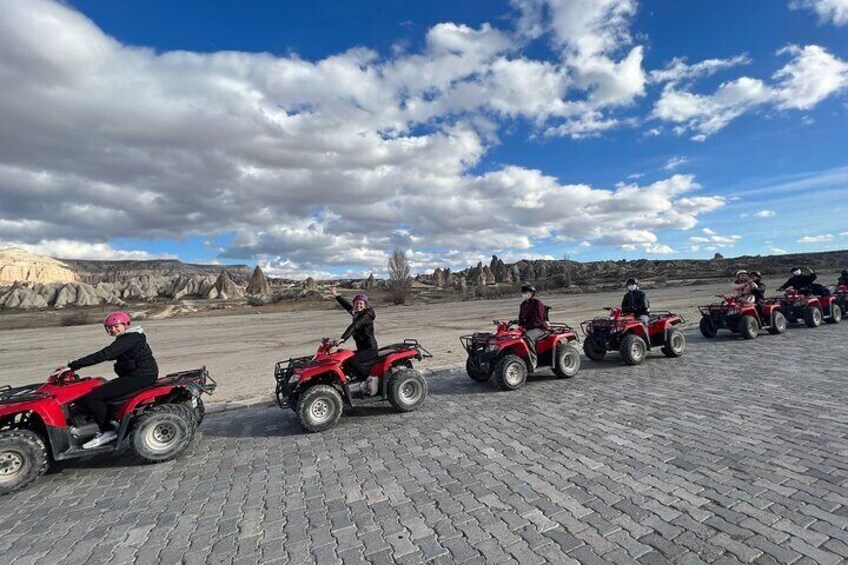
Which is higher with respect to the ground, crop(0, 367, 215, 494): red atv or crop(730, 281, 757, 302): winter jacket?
crop(730, 281, 757, 302): winter jacket

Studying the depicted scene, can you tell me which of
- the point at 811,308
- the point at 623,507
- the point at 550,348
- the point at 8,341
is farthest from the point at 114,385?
the point at 8,341

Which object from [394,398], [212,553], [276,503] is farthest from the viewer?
[394,398]

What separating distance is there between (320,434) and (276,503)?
1898mm

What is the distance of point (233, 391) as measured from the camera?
917 cm

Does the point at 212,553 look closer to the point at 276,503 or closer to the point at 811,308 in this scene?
the point at 276,503

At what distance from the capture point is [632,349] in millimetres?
8867

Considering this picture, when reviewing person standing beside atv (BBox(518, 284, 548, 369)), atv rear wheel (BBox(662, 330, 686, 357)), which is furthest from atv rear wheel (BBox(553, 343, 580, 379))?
atv rear wheel (BBox(662, 330, 686, 357))

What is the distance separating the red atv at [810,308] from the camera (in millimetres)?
12516

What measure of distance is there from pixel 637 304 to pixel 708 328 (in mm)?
3993

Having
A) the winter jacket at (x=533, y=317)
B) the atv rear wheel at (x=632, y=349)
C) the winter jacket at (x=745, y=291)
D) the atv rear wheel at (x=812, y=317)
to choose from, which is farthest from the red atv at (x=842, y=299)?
the winter jacket at (x=533, y=317)

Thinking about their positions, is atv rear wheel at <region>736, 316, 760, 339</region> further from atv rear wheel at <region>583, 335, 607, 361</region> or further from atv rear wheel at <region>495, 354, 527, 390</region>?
atv rear wheel at <region>495, 354, 527, 390</region>

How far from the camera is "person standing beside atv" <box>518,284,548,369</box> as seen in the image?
8070mm

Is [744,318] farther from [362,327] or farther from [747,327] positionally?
[362,327]

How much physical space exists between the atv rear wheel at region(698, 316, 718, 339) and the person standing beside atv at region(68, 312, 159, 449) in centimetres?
1273
